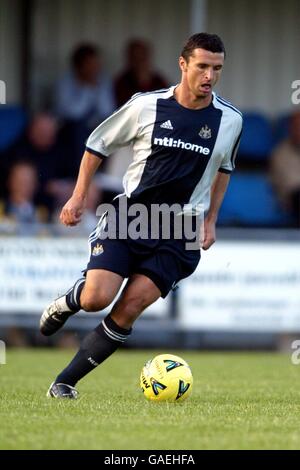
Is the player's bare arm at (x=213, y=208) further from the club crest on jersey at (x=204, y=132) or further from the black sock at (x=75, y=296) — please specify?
the black sock at (x=75, y=296)

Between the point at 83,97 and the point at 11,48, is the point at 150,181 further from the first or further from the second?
the point at 11,48

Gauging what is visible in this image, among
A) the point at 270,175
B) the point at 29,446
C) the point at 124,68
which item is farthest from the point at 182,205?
the point at 124,68

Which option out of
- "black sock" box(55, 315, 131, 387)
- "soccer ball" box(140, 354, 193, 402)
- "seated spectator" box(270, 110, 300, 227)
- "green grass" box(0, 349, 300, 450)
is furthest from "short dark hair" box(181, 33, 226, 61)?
"seated spectator" box(270, 110, 300, 227)

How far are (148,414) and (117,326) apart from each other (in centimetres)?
89

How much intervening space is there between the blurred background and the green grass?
341 centimetres

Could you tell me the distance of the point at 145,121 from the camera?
7426 mm

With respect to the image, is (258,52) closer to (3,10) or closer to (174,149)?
(3,10)

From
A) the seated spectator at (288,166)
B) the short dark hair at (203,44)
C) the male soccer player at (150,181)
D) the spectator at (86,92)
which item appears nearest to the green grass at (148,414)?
the male soccer player at (150,181)

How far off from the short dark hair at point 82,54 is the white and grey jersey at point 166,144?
8.79m

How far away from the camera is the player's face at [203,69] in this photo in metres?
7.20

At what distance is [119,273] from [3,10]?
444 inches

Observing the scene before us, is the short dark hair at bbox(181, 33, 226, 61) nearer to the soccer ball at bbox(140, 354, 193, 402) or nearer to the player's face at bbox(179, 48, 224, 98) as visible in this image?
the player's face at bbox(179, 48, 224, 98)

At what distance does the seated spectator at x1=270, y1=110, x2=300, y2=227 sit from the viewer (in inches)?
627

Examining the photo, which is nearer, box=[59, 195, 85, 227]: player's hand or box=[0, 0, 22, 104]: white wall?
box=[59, 195, 85, 227]: player's hand
